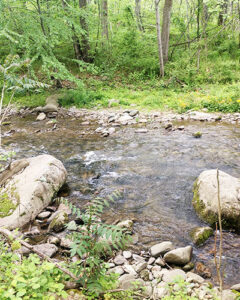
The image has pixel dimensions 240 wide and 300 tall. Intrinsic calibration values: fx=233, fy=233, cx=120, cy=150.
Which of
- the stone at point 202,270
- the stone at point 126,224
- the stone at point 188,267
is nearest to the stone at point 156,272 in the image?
the stone at point 188,267

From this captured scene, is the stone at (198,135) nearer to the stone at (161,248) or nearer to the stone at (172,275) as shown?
the stone at (161,248)

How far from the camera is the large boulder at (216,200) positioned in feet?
12.9

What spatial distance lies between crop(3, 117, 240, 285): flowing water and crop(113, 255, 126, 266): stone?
1.74 ft

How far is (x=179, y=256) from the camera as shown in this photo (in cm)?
328

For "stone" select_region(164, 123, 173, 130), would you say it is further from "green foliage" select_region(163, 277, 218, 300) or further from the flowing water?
"green foliage" select_region(163, 277, 218, 300)

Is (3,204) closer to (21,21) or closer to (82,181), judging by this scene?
(82,181)

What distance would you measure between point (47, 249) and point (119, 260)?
110 cm

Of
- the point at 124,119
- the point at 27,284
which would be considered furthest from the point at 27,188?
the point at 124,119

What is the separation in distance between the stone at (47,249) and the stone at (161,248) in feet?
4.84

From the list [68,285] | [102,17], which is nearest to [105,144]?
[68,285]

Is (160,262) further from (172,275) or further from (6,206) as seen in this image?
(6,206)

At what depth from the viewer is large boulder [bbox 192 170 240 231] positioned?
12.9ft

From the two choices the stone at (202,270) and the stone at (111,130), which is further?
the stone at (111,130)

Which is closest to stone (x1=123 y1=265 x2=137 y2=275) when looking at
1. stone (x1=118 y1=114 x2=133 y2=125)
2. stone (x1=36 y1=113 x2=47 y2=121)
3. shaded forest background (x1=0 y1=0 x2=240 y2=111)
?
stone (x1=118 y1=114 x2=133 y2=125)
